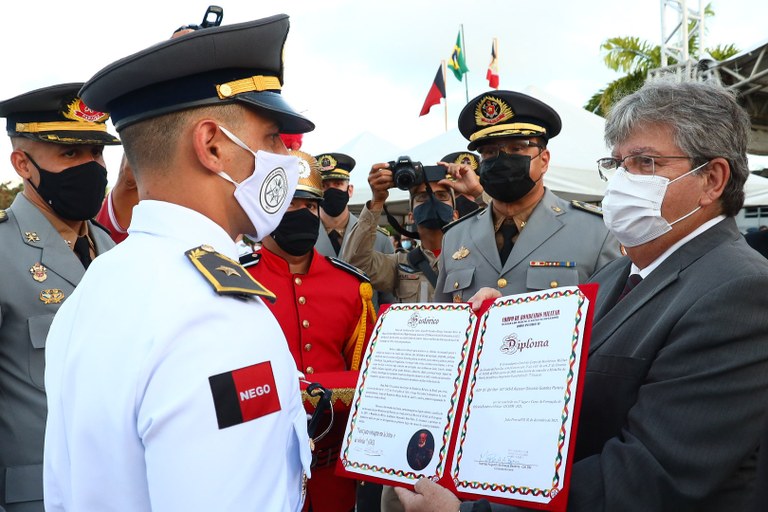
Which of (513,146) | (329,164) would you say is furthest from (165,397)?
(329,164)

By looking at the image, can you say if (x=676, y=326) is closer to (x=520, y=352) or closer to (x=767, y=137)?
(x=520, y=352)

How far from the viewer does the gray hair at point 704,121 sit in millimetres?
2262

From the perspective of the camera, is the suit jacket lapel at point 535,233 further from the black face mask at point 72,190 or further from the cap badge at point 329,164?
the cap badge at point 329,164

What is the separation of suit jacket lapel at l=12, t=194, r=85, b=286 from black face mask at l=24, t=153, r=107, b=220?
0.09m

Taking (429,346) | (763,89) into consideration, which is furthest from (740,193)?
(763,89)

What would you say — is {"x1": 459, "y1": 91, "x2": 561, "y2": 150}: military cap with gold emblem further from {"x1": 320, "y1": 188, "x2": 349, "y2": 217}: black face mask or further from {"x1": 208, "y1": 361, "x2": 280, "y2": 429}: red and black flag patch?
{"x1": 320, "y1": 188, "x2": 349, "y2": 217}: black face mask

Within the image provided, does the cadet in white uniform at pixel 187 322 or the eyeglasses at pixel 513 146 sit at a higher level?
the eyeglasses at pixel 513 146

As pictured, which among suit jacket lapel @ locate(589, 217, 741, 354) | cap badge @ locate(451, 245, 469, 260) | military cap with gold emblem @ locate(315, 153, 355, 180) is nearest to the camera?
suit jacket lapel @ locate(589, 217, 741, 354)

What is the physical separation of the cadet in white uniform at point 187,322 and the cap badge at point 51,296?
1418mm

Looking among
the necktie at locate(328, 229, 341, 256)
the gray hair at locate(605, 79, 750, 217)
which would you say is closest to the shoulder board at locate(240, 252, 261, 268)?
the gray hair at locate(605, 79, 750, 217)

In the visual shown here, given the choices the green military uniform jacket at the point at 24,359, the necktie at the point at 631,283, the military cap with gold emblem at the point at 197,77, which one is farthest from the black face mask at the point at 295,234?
the military cap with gold emblem at the point at 197,77

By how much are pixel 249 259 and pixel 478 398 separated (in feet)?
5.55

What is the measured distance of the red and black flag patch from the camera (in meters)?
1.27

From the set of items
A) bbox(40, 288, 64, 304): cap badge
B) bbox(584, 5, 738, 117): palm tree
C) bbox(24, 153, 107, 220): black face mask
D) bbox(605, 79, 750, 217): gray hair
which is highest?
bbox(584, 5, 738, 117): palm tree
